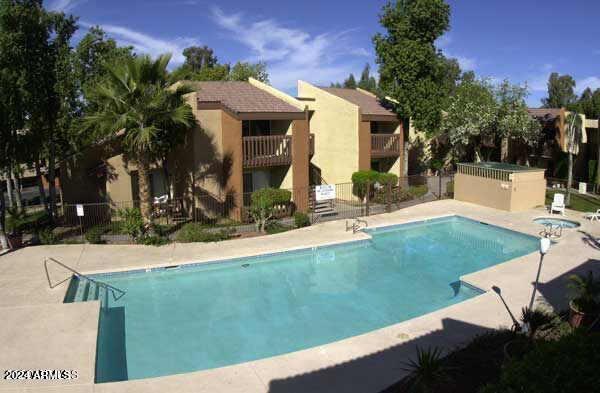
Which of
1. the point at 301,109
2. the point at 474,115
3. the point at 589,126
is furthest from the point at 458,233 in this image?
the point at 589,126

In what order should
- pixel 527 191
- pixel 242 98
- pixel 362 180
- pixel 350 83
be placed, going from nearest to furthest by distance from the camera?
pixel 242 98 → pixel 527 191 → pixel 362 180 → pixel 350 83

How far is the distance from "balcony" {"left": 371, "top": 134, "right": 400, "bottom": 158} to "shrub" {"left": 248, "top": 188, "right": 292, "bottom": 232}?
26.7ft

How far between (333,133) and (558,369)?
79.7 feet

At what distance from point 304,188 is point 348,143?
5470mm

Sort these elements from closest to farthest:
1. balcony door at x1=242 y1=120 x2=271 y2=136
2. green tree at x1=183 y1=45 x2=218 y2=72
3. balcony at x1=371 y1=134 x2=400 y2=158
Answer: balcony door at x1=242 y1=120 x2=271 y2=136 → balcony at x1=371 y1=134 x2=400 y2=158 → green tree at x1=183 y1=45 x2=218 y2=72

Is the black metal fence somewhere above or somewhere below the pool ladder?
above

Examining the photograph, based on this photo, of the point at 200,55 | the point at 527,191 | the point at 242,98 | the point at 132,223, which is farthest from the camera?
the point at 200,55

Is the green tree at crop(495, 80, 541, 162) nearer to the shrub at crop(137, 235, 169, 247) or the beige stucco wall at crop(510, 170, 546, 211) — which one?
the beige stucco wall at crop(510, 170, 546, 211)

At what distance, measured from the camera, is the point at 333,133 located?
28219mm

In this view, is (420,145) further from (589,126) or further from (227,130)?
(227,130)

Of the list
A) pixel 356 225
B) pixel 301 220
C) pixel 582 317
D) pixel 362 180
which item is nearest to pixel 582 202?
pixel 362 180

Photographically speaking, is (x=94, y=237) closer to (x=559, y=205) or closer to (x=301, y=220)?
(x=301, y=220)

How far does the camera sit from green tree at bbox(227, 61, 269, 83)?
133ft

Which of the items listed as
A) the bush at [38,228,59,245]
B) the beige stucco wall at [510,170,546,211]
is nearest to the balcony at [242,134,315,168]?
the bush at [38,228,59,245]
